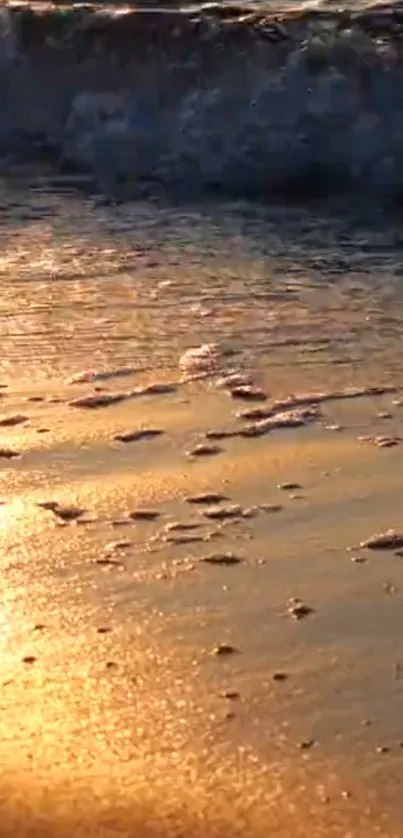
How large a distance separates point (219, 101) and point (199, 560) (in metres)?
5.64

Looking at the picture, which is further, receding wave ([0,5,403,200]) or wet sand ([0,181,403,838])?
receding wave ([0,5,403,200])

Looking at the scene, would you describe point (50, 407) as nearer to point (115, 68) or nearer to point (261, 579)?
point (261, 579)

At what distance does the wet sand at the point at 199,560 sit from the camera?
2.41m

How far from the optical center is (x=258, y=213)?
685 cm

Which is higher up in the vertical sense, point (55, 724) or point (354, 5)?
point (354, 5)

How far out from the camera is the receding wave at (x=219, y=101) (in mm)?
7840

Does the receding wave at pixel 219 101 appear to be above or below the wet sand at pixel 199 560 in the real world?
above

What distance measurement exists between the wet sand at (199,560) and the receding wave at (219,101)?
2.37 meters

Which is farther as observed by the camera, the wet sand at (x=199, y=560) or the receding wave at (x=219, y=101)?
the receding wave at (x=219, y=101)

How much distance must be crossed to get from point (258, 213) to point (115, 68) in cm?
267

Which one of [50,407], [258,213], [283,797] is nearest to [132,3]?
[258,213]

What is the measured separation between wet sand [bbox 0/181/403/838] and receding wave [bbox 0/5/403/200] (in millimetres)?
2375

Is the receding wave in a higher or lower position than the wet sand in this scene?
higher

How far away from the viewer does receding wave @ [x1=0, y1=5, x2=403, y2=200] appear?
784 cm
